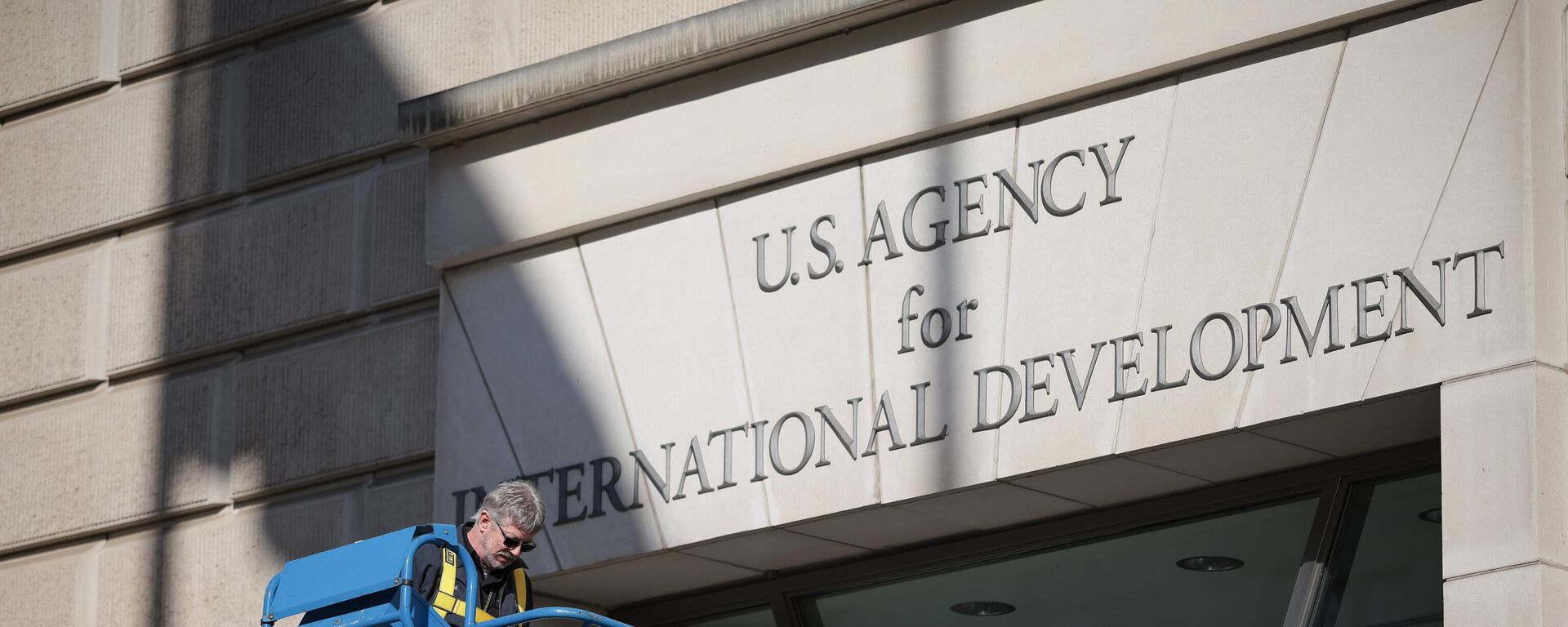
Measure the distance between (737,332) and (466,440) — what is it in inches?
Result: 53.5

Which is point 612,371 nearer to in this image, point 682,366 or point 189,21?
point 682,366

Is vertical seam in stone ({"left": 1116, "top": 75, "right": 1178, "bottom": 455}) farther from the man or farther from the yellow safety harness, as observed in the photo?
the yellow safety harness

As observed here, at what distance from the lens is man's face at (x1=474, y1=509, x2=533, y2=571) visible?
604cm

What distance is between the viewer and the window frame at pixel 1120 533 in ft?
22.4

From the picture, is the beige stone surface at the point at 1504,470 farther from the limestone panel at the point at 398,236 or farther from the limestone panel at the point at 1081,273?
the limestone panel at the point at 398,236

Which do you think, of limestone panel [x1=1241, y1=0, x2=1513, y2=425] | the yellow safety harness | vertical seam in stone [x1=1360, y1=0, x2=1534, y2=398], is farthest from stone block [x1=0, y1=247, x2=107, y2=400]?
vertical seam in stone [x1=1360, y1=0, x2=1534, y2=398]

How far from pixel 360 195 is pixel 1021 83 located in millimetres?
3392

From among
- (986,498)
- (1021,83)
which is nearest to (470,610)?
(986,498)

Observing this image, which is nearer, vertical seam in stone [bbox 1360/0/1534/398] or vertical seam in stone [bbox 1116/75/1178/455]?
vertical seam in stone [bbox 1360/0/1534/398]

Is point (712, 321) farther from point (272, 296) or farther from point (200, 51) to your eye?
point (200, 51)

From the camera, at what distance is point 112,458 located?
31.6ft

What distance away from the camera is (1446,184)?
253 inches

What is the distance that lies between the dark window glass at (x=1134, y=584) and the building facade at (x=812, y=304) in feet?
0.05

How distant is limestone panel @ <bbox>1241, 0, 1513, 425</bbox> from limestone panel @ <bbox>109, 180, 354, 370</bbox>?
4504 mm
